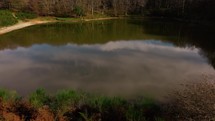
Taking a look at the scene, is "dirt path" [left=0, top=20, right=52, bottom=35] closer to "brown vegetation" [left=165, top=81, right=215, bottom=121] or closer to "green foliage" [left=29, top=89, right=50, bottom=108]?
"green foliage" [left=29, top=89, right=50, bottom=108]

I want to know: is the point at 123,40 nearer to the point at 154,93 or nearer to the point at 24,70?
the point at 24,70

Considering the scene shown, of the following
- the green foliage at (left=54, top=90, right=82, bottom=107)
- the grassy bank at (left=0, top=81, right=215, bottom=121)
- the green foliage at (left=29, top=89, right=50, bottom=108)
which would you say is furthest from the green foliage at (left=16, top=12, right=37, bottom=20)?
the green foliage at (left=54, top=90, right=82, bottom=107)

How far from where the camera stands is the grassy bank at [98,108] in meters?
9.17

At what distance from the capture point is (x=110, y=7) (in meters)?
58.9

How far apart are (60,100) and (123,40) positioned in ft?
67.8

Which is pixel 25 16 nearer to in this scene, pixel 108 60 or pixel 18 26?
pixel 18 26

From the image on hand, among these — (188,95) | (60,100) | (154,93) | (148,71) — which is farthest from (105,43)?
(188,95)

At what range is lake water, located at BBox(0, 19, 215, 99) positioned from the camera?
16.8 meters

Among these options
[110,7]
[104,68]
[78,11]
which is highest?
[110,7]

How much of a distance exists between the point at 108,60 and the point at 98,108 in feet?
35.7

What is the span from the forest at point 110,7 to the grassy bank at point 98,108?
3948 cm

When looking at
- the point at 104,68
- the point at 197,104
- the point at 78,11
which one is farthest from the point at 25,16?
the point at 197,104

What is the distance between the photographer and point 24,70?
19.9m

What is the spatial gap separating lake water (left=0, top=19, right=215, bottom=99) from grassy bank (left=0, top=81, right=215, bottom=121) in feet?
11.7
